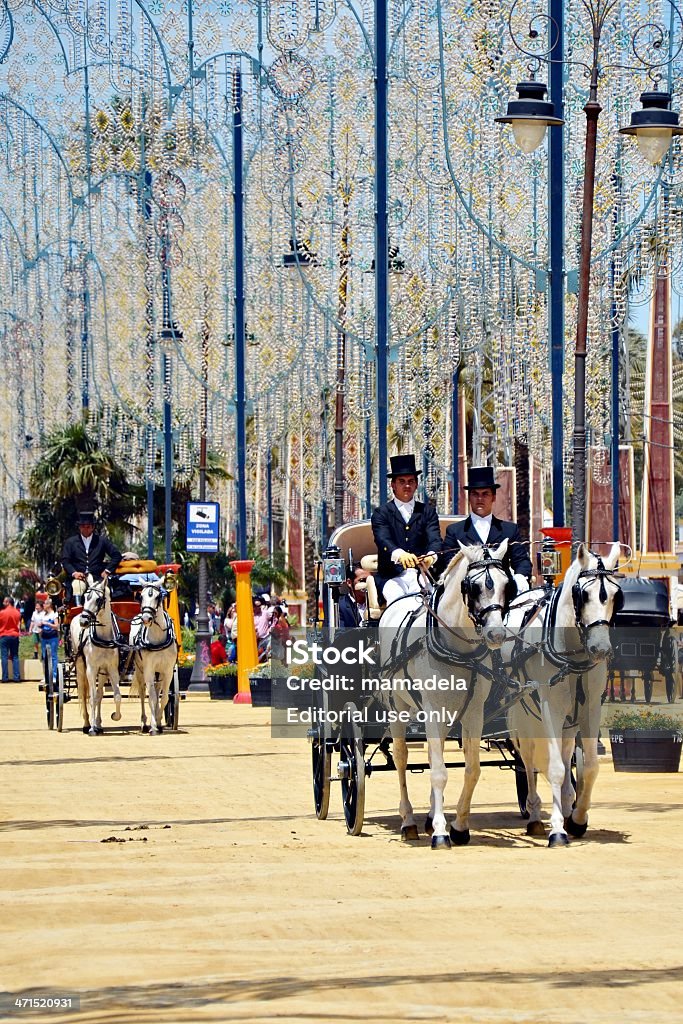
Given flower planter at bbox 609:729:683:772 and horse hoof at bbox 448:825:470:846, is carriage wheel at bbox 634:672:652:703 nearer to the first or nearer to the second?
flower planter at bbox 609:729:683:772

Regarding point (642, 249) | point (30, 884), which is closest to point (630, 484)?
point (642, 249)

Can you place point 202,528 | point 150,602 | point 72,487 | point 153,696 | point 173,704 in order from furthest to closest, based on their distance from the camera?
point 72,487 < point 202,528 < point 173,704 < point 153,696 < point 150,602

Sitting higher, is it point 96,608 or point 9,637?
point 96,608

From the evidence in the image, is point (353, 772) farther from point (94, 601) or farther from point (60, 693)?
point (60, 693)

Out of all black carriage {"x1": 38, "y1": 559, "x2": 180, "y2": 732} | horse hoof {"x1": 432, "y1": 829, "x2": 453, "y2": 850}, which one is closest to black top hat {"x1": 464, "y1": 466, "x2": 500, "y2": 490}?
horse hoof {"x1": 432, "y1": 829, "x2": 453, "y2": 850}

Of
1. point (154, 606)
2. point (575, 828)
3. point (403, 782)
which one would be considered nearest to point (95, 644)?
point (154, 606)

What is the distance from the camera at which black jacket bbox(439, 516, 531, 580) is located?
1573 centimetres

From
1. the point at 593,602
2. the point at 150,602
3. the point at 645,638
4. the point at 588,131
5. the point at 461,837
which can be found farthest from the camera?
the point at 645,638

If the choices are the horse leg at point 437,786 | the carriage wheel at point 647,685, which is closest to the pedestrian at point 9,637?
the carriage wheel at point 647,685

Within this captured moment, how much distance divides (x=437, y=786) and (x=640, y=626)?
1776cm

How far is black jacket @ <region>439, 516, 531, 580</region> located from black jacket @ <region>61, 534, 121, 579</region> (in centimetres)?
1425

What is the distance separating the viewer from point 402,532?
643 inches

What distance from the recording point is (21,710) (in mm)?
37406

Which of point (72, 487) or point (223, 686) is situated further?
point (72, 487)
